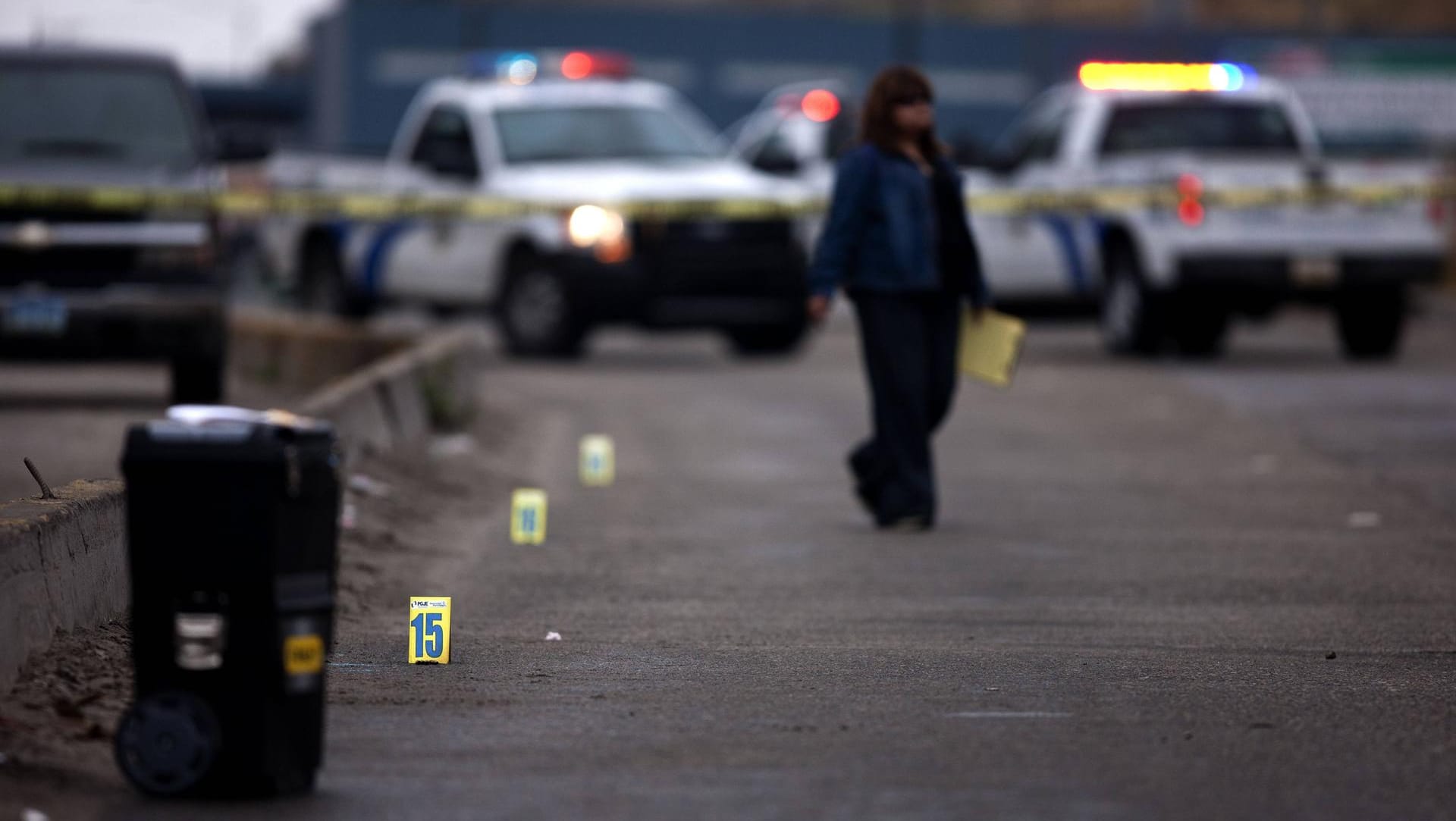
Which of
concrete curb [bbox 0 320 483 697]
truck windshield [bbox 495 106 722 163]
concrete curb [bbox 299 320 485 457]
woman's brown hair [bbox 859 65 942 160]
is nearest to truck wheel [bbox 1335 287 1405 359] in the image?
truck windshield [bbox 495 106 722 163]

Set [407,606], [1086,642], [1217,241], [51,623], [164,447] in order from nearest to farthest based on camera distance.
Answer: [164,447] < [51,623] < [1086,642] < [407,606] < [1217,241]

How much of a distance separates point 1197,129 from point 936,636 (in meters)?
12.6

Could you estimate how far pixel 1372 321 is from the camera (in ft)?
63.6

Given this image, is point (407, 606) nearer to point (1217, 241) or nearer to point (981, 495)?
point (981, 495)

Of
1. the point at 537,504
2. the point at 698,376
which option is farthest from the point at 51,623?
Result: the point at 698,376

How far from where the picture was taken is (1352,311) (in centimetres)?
1941

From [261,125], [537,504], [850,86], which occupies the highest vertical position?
[537,504]

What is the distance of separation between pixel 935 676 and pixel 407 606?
209cm

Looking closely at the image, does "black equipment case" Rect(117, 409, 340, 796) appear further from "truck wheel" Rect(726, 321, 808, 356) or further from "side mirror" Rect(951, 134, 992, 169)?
"truck wheel" Rect(726, 321, 808, 356)

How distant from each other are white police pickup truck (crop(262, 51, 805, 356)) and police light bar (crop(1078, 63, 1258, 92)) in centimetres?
249

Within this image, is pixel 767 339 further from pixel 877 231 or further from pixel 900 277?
pixel 900 277

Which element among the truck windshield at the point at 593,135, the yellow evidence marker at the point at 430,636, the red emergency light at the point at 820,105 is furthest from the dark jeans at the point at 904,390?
the red emergency light at the point at 820,105

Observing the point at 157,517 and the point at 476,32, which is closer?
the point at 157,517

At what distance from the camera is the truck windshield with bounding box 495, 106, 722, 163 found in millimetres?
19562
